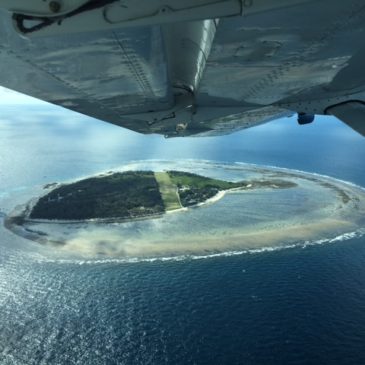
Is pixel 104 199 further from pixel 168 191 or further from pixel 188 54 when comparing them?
pixel 188 54

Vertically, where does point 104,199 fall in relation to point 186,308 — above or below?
above

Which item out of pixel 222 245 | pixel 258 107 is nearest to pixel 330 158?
pixel 222 245

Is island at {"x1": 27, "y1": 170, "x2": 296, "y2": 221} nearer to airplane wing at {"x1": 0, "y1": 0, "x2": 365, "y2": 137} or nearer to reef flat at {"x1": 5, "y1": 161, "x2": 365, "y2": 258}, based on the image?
reef flat at {"x1": 5, "y1": 161, "x2": 365, "y2": 258}

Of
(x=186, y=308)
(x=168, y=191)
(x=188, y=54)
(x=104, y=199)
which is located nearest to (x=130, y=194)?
(x=104, y=199)

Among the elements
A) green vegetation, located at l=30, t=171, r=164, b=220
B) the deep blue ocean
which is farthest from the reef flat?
the deep blue ocean

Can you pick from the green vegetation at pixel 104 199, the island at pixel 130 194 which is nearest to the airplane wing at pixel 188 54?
the island at pixel 130 194

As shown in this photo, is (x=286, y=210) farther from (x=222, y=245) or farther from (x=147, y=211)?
(x=147, y=211)
